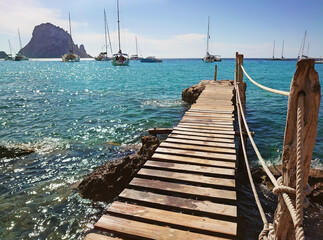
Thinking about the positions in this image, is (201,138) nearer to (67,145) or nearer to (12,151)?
(67,145)

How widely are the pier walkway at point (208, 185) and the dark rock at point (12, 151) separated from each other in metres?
6.39

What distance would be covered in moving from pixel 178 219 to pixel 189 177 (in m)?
1.13

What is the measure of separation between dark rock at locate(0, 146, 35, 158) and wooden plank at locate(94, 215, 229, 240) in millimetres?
7497

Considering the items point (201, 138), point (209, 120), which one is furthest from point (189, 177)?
point (209, 120)

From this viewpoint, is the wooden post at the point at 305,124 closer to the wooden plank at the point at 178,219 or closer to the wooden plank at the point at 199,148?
the wooden plank at the point at 178,219

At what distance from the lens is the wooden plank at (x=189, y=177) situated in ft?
13.3

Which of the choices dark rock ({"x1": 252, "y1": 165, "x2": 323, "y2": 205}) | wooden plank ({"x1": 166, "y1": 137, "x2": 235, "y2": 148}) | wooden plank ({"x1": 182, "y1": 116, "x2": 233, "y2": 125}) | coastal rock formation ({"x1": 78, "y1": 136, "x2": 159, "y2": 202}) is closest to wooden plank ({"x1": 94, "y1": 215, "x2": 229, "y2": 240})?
wooden plank ({"x1": 166, "y1": 137, "x2": 235, "y2": 148})

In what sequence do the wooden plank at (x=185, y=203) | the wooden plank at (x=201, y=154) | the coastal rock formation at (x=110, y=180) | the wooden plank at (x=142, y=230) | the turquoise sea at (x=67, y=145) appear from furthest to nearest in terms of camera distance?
the coastal rock formation at (x=110, y=180) < the turquoise sea at (x=67, y=145) < the wooden plank at (x=201, y=154) < the wooden plank at (x=185, y=203) < the wooden plank at (x=142, y=230)

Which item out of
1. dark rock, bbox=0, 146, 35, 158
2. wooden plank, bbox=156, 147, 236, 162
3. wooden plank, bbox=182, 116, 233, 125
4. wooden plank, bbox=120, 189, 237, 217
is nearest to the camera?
wooden plank, bbox=120, 189, 237, 217

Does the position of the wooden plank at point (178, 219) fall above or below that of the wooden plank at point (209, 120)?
below

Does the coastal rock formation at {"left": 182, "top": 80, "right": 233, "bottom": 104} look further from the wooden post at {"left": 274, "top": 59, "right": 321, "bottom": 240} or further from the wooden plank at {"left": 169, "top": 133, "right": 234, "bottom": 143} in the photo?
the wooden post at {"left": 274, "top": 59, "right": 321, "bottom": 240}

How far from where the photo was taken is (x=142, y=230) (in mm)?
3049

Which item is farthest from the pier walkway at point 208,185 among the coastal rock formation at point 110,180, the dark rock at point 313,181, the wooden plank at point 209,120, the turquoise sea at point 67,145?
the turquoise sea at point 67,145

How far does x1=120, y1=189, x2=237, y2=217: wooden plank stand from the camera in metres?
3.37
